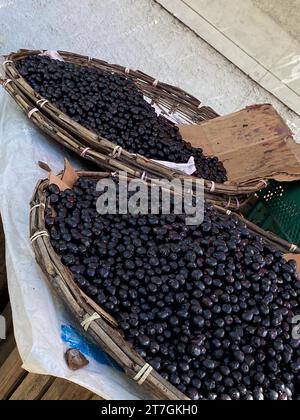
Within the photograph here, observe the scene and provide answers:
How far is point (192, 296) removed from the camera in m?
1.47

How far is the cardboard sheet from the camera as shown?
2.21m

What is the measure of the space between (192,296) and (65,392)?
1.77 feet

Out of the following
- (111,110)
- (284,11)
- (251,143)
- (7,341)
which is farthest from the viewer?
(284,11)

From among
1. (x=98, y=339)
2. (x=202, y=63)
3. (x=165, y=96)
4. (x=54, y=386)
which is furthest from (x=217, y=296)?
(x=202, y=63)

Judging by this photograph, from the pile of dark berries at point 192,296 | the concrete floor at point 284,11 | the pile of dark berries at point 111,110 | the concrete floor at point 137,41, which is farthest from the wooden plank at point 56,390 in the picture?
the concrete floor at point 284,11

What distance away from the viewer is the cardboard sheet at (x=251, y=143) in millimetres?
2205

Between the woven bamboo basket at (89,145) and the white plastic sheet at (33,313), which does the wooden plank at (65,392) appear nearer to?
the white plastic sheet at (33,313)

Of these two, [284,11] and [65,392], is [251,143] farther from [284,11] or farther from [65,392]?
[65,392]

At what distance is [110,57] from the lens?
315cm

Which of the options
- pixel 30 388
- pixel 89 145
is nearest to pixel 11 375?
pixel 30 388

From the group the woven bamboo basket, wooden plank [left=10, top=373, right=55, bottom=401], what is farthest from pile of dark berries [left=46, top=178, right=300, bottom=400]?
wooden plank [left=10, top=373, right=55, bottom=401]

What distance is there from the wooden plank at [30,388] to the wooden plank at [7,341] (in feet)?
0.55

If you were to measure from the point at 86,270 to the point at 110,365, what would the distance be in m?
0.26
